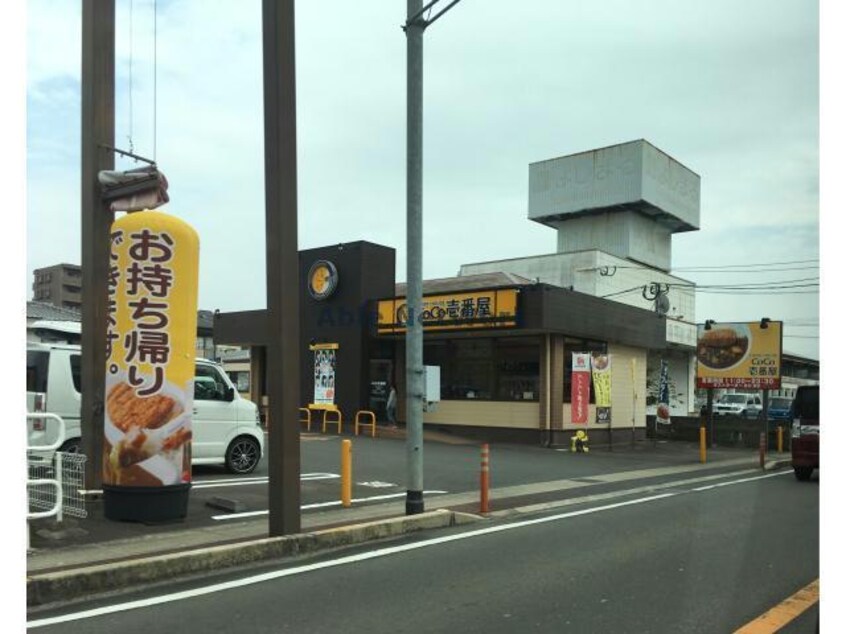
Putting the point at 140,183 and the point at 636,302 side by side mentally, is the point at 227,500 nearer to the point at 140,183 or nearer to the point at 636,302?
the point at 140,183

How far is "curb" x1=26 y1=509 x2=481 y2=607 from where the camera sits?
602cm

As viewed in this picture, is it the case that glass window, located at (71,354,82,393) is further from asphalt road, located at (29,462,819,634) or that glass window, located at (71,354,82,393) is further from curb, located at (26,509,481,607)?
asphalt road, located at (29,462,819,634)

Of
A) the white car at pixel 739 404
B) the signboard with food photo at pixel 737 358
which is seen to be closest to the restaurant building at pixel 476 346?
the signboard with food photo at pixel 737 358

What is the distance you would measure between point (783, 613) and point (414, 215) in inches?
256

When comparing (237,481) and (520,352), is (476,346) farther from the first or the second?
(237,481)

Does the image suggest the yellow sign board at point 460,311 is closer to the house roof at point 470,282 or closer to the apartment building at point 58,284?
the house roof at point 470,282

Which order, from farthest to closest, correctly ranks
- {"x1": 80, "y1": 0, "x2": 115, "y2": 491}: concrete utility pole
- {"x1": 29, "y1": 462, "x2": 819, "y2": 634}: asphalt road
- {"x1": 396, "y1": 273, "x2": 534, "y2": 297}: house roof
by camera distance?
1. {"x1": 396, "y1": 273, "x2": 534, "y2": 297}: house roof
2. {"x1": 80, "y1": 0, "x2": 115, "y2": 491}: concrete utility pole
3. {"x1": 29, "y1": 462, "x2": 819, "y2": 634}: asphalt road

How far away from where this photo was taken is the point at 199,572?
22.6ft

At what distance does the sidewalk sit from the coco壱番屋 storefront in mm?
9849

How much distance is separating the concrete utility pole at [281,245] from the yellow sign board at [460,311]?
1457 centimetres

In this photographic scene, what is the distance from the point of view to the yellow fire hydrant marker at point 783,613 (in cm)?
530

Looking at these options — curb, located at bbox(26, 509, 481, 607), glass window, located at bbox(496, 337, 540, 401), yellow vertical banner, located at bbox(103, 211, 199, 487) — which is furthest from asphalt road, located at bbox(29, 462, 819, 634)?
glass window, located at bbox(496, 337, 540, 401)

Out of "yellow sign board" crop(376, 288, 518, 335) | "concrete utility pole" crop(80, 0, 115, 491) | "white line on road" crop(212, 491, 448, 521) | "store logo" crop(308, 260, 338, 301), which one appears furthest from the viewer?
"store logo" crop(308, 260, 338, 301)
